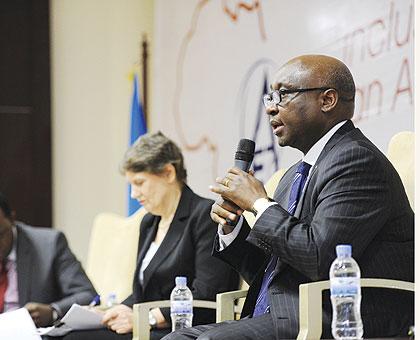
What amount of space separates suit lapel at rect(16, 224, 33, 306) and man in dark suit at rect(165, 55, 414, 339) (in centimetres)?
162

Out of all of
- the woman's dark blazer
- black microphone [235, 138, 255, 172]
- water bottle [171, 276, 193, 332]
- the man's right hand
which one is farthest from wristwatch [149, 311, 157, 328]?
black microphone [235, 138, 255, 172]

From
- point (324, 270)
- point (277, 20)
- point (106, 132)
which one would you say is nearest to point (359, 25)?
point (277, 20)

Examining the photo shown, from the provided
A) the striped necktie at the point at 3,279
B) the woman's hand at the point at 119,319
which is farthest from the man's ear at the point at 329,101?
the striped necktie at the point at 3,279

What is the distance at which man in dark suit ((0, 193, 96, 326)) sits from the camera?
14.3ft

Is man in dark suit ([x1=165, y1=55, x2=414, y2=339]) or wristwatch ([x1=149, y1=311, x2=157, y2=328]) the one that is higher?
man in dark suit ([x1=165, y1=55, x2=414, y2=339])

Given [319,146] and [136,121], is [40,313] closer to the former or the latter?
[319,146]

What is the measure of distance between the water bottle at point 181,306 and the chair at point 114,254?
1.17 m

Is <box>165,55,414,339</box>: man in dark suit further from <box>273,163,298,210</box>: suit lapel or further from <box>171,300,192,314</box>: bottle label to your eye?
<box>171,300,192,314</box>: bottle label

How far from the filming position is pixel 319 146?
2.90 metres

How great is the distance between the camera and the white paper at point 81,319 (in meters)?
3.70

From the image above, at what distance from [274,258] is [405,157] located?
0.59m

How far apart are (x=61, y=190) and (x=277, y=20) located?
108 inches

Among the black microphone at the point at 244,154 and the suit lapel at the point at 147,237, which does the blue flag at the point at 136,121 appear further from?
the black microphone at the point at 244,154

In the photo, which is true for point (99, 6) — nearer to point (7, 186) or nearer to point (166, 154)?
point (7, 186)
